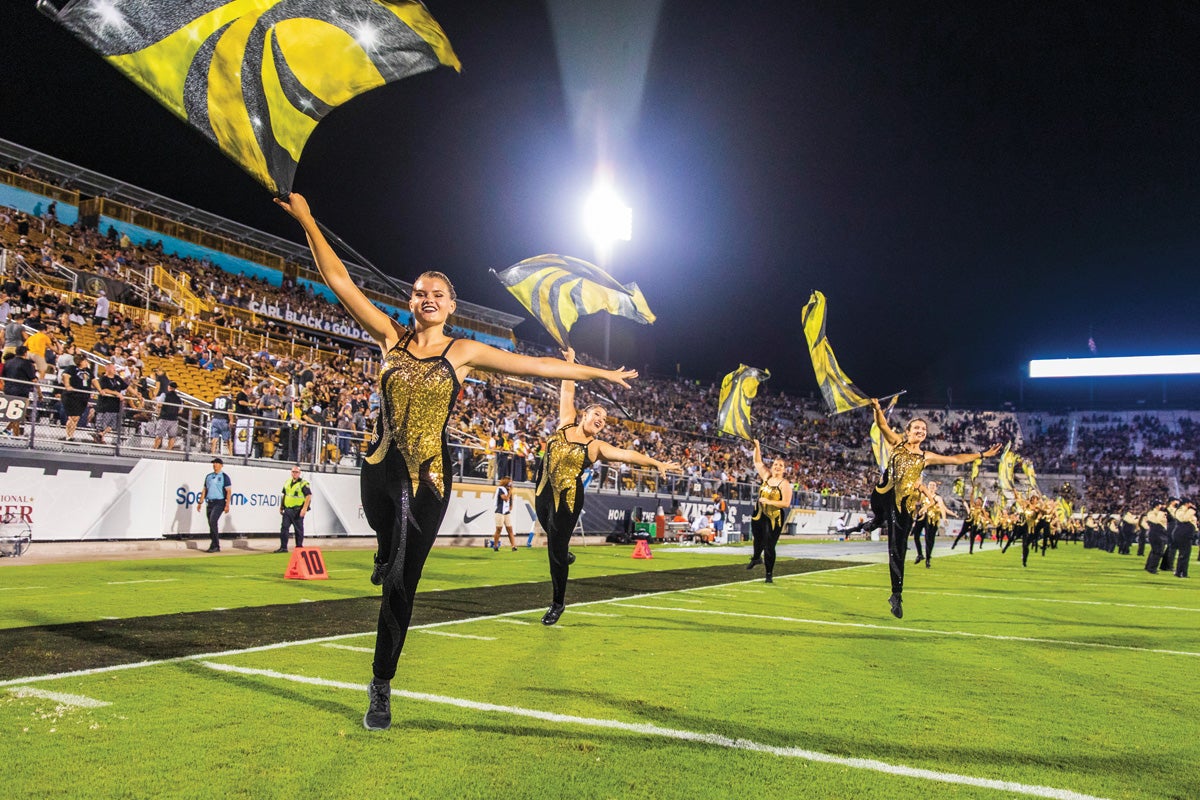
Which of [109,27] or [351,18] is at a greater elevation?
[351,18]

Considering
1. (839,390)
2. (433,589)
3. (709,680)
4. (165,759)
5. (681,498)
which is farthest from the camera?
(681,498)

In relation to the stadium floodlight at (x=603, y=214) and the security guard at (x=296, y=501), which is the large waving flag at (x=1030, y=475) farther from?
the security guard at (x=296, y=501)

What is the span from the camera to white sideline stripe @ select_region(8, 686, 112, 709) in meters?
4.52

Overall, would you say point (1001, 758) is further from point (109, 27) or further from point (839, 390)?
point (839, 390)

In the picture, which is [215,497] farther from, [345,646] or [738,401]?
[738,401]

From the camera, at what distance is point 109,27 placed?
14.1 ft

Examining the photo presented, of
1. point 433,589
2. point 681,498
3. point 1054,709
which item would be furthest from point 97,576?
point 681,498

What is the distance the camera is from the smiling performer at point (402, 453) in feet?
14.1

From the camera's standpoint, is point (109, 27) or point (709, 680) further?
point (709, 680)

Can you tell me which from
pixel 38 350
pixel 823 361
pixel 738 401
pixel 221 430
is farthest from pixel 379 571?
pixel 738 401

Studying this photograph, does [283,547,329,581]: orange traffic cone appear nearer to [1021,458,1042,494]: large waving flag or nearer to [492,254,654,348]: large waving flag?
[492,254,654,348]: large waving flag

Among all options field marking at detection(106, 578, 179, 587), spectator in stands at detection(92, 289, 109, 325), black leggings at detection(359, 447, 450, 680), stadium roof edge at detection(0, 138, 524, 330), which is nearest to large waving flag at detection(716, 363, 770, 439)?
stadium roof edge at detection(0, 138, 524, 330)

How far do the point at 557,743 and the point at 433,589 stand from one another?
24.7 feet

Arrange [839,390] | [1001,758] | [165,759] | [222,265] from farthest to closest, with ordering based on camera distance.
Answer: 1. [222,265]
2. [839,390]
3. [1001,758]
4. [165,759]
